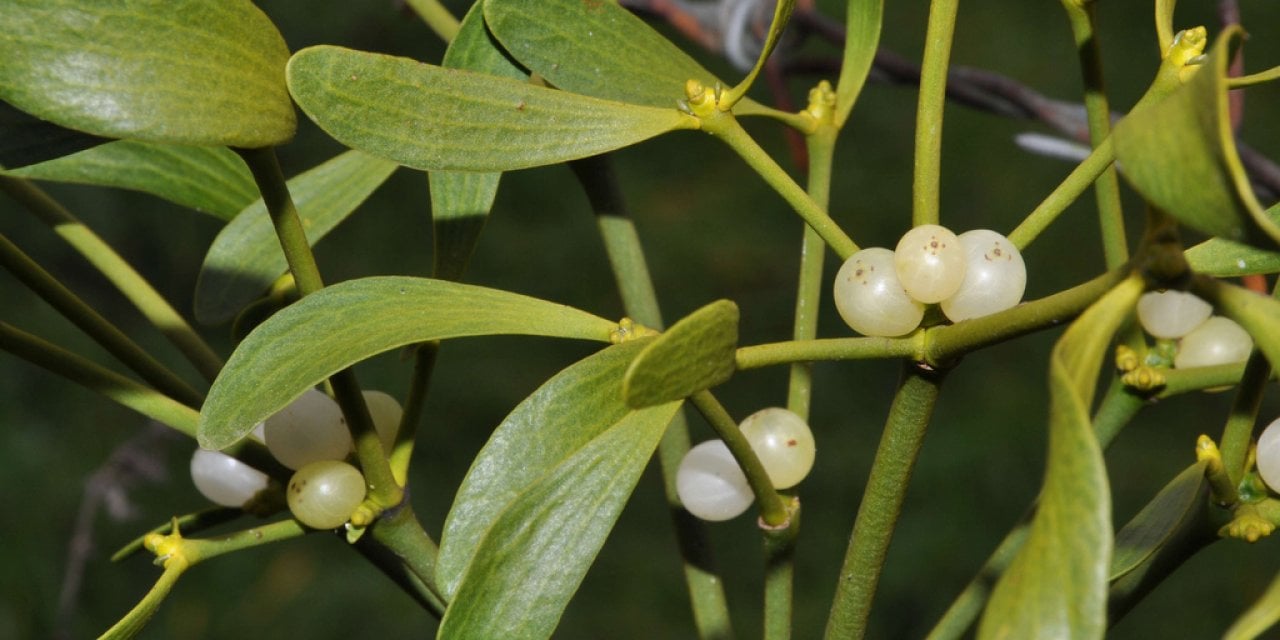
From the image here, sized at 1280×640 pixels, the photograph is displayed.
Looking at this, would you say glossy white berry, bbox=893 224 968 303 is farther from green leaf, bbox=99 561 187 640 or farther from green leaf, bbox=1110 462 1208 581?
green leaf, bbox=99 561 187 640

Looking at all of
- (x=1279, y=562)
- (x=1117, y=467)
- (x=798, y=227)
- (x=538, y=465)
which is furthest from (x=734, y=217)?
(x=538, y=465)

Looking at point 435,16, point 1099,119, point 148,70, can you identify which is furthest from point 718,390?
point 148,70

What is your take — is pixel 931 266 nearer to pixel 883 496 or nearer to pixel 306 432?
pixel 883 496

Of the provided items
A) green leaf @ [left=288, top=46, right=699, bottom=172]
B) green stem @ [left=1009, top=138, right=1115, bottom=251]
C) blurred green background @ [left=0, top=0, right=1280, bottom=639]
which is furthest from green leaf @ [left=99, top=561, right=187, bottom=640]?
blurred green background @ [left=0, top=0, right=1280, bottom=639]

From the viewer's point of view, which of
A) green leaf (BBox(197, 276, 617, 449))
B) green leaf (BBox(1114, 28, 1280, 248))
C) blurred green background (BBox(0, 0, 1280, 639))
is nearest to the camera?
green leaf (BBox(1114, 28, 1280, 248))

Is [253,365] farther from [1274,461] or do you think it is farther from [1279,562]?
[1279,562]

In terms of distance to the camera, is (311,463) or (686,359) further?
(311,463)
